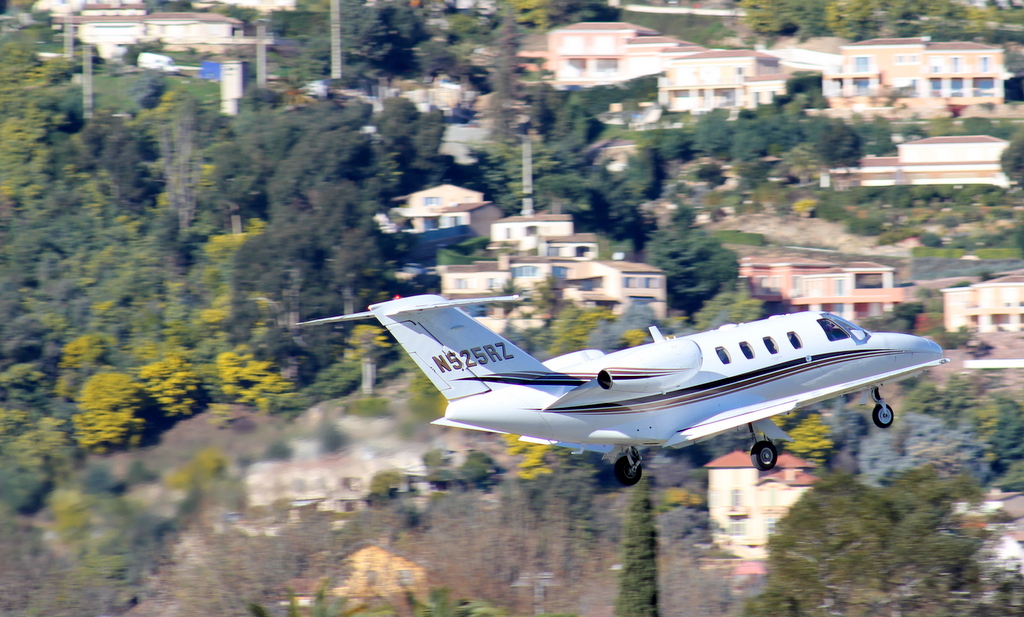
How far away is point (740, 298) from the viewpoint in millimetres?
105250

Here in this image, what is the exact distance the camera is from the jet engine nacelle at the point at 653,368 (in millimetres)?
28656

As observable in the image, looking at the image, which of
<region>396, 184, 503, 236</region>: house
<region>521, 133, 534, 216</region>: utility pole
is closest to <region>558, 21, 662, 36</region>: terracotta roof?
<region>521, 133, 534, 216</region>: utility pole

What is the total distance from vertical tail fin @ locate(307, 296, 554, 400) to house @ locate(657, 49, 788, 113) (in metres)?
121

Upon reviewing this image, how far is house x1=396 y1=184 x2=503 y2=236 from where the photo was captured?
405ft

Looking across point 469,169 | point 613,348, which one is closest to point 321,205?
point 469,169

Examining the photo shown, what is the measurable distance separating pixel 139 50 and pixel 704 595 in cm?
11634

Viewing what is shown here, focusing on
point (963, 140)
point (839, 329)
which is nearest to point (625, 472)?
point (839, 329)

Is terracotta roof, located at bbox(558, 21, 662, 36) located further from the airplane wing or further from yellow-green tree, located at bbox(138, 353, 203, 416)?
the airplane wing

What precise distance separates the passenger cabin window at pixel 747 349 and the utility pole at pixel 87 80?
12225 cm

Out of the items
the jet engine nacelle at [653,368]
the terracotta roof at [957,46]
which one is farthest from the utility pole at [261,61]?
the jet engine nacelle at [653,368]

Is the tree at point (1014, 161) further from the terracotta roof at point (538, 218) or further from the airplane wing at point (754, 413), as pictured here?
the airplane wing at point (754, 413)

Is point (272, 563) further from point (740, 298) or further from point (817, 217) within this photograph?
point (817, 217)

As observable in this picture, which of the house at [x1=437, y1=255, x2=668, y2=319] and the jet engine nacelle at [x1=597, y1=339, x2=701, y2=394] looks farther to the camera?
the house at [x1=437, y1=255, x2=668, y2=319]

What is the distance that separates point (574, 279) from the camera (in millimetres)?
106125
